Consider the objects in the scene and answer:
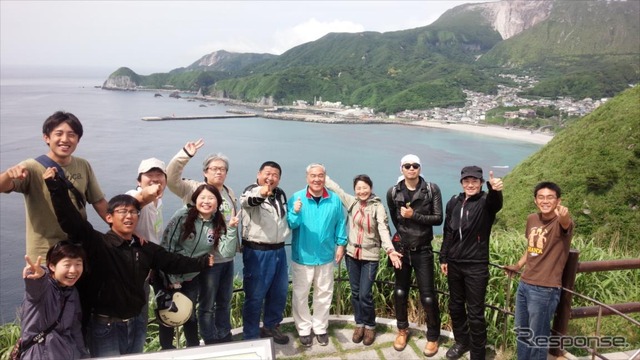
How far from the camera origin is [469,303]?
3.44m

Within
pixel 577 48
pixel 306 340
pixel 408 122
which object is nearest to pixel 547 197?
pixel 306 340

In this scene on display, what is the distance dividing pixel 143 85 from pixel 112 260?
6855 inches

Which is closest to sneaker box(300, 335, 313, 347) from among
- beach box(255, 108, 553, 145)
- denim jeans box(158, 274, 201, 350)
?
denim jeans box(158, 274, 201, 350)

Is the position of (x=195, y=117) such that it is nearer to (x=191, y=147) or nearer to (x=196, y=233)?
(x=191, y=147)

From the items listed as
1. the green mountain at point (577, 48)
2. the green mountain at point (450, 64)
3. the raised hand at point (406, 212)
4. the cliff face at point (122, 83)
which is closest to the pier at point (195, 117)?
the green mountain at point (450, 64)

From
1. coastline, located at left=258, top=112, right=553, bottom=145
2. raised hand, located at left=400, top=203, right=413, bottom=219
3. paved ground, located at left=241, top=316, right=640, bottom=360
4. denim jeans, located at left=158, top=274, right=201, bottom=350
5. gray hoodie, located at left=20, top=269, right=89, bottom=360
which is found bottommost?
paved ground, located at left=241, top=316, right=640, bottom=360

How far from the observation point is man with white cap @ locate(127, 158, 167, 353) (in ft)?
9.51

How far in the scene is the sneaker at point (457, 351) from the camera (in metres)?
3.61

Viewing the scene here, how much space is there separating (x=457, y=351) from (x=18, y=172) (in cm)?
338

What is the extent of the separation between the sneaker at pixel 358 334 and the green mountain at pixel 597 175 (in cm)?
684

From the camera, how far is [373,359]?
3627 millimetres

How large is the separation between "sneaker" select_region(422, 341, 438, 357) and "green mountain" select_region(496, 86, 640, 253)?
654 cm

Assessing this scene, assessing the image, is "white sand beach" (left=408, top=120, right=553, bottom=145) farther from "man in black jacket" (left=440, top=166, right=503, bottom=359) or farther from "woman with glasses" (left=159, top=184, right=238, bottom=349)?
"woman with glasses" (left=159, top=184, right=238, bottom=349)

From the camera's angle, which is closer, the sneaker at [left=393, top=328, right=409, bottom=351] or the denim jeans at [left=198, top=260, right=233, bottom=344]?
the denim jeans at [left=198, top=260, right=233, bottom=344]
